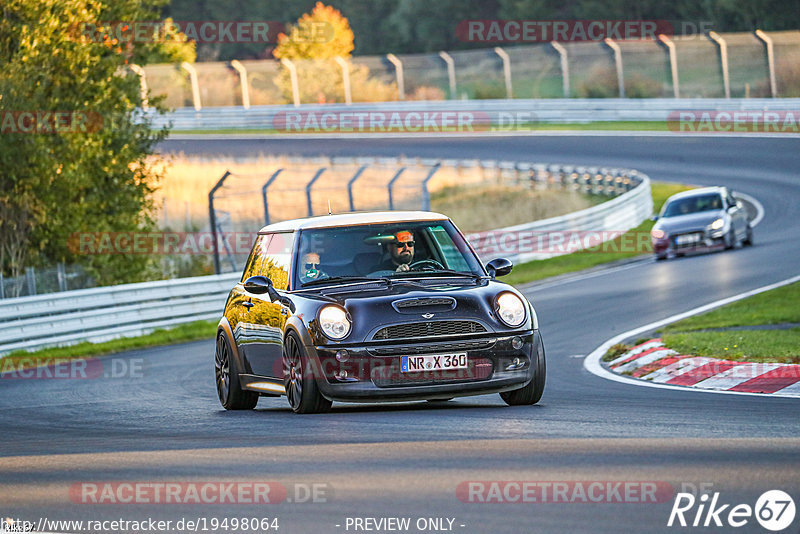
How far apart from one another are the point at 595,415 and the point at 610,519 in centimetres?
338

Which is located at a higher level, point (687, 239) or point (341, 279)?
point (341, 279)

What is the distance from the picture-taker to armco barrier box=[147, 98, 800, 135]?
44.6 meters

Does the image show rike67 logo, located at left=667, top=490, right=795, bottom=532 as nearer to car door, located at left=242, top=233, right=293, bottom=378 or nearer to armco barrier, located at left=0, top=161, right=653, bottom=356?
car door, located at left=242, top=233, right=293, bottom=378

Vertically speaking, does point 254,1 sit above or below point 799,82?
above

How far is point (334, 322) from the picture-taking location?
31.4 ft

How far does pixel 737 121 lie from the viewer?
1741 inches

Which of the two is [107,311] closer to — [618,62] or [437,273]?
[437,273]

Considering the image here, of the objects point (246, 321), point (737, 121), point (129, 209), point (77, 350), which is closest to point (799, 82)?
point (737, 121)

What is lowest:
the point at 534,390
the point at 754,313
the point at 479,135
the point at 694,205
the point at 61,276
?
the point at 754,313

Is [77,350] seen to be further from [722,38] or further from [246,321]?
[722,38]

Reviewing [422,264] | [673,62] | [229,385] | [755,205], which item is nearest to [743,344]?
[422,264]

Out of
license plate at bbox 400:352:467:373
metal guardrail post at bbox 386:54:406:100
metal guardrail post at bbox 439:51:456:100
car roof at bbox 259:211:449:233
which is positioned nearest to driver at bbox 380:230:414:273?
car roof at bbox 259:211:449:233

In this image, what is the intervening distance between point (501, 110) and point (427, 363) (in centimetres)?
4281

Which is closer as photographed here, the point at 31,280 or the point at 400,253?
the point at 400,253
